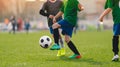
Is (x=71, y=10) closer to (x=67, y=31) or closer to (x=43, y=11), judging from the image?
(x=67, y=31)

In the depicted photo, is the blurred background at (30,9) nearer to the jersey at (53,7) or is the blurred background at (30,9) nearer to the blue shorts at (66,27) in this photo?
the jersey at (53,7)

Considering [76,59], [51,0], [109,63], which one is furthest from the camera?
[51,0]

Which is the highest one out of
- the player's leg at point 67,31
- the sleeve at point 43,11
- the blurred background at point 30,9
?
the sleeve at point 43,11

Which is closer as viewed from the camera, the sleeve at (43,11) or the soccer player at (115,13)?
the soccer player at (115,13)

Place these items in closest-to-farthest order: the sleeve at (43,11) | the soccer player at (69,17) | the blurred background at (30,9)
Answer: the soccer player at (69,17)
the sleeve at (43,11)
the blurred background at (30,9)

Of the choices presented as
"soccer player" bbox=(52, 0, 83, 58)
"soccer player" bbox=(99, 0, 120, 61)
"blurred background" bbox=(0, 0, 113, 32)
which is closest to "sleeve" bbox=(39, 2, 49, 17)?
"soccer player" bbox=(52, 0, 83, 58)

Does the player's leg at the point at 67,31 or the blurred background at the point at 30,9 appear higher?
the player's leg at the point at 67,31

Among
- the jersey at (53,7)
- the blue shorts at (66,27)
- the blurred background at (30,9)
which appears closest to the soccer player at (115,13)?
the blue shorts at (66,27)

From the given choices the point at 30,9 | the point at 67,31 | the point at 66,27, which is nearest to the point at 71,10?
the point at 66,27

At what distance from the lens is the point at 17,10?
87.8 metres

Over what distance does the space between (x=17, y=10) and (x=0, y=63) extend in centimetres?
7734

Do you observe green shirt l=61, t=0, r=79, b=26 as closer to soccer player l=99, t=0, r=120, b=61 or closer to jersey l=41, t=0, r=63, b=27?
soccer player l=99, t=0, r=120, b=61

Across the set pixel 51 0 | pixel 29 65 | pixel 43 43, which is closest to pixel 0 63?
pixel 29 65

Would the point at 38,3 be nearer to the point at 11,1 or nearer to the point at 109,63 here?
the point at 11,1
